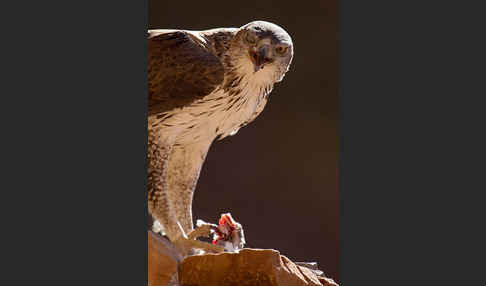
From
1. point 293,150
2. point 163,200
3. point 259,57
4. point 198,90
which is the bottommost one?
point 163,200

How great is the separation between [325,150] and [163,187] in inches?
33.1

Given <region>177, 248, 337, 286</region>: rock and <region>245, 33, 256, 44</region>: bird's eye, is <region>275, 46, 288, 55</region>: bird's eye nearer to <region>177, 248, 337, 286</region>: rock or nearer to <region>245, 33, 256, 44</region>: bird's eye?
<region>245, 33, 256, 44</region>: bird's eye

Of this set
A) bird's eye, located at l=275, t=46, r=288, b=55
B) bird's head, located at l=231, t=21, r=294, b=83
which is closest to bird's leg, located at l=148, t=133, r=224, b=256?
bird's head, located at l=231, t=21, r=294, b=83

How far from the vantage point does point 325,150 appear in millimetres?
3180

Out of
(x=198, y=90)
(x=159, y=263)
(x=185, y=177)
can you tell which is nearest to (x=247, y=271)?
(x=159, y=263)

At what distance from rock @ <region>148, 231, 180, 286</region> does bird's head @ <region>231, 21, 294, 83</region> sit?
38.9 inches

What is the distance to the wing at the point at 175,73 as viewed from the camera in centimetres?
326

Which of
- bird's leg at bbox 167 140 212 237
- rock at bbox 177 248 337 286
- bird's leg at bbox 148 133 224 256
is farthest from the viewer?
bird's leg at bbox 167 140 212 237

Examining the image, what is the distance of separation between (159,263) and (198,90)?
34.5 inches

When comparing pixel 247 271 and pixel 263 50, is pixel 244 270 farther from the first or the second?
pixel 263 50

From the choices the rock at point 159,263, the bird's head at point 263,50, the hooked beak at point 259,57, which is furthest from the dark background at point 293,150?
the rock at point 159,263

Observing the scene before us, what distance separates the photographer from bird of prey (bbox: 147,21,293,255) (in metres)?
3.25

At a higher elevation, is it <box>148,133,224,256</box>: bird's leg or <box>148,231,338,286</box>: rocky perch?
<box>148,133,224,256</box>: bird's leg

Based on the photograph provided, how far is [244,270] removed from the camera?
2.92 meters
